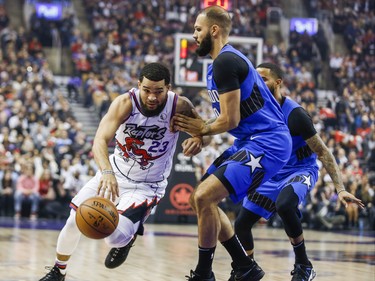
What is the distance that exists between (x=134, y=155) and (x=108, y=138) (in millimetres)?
477

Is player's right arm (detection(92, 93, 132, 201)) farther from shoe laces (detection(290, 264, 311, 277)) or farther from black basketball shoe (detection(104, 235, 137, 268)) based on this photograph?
shoe laces (detection(290, 264, 311, 277))

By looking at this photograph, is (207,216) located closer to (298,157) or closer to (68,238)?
(68,238)

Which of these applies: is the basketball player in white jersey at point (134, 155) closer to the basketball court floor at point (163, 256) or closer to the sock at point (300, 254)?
the basketball court floor at point (163, 256)

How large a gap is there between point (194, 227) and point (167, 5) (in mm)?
11838

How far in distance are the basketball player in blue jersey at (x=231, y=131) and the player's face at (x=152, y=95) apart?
0.67 feet

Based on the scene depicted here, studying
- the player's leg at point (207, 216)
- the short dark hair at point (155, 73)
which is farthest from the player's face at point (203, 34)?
the player's leg at point (207, 216)

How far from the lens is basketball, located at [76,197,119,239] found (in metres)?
6.38

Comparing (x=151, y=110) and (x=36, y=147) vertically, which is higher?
(x=151, y=110)

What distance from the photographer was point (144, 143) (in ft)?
23.2

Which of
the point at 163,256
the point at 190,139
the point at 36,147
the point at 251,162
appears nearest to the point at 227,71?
the point at 190,139

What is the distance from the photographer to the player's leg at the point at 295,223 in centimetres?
751

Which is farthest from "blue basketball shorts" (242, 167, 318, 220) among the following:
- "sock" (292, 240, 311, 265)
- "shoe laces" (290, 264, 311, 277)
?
"shoe laces" (290, 264, 311, 277)

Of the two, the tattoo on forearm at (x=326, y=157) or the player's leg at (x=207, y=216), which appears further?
the tattoo on forearm at (x=326, y=157)

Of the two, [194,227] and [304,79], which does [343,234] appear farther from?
[304,79]
